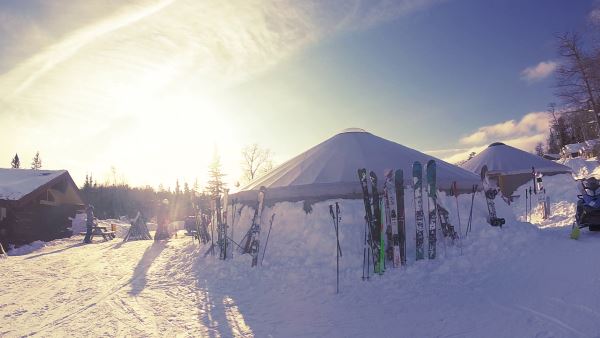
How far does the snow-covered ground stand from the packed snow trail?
0.08ft

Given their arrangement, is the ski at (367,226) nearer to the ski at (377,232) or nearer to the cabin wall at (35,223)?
the ski at (377,232)

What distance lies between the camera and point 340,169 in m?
11.8

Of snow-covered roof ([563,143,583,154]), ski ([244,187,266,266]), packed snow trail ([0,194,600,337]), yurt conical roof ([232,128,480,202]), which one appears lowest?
packed snow trail ([0,194,600,337])

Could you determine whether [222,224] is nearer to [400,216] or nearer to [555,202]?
[400,216]

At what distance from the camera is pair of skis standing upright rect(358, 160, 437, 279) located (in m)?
8.91

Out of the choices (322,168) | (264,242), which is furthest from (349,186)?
(264,242)

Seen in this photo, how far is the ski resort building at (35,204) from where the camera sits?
65.4 feet

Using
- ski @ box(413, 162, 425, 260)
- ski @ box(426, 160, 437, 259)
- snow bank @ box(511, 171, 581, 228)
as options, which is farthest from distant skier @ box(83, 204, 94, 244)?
snow bank @ box(511, 171, 581, 228)

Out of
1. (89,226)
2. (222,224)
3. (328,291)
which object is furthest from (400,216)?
(89,226)

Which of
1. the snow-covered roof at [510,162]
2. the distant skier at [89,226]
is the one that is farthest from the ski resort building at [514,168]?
the distant skier at [89,226]

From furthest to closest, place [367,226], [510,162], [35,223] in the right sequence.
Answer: [510,162], [35,223], [367,226]

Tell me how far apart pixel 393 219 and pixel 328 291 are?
287cm

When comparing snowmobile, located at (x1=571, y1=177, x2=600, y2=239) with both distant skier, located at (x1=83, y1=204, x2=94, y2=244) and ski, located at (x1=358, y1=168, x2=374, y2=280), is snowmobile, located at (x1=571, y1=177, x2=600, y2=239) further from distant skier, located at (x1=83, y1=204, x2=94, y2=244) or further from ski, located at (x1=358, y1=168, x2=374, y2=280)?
distant skier, located at (x1=83, y1=204, x2=94, y2=244)

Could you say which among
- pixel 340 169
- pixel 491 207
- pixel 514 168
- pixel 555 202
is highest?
pixel 514 168
